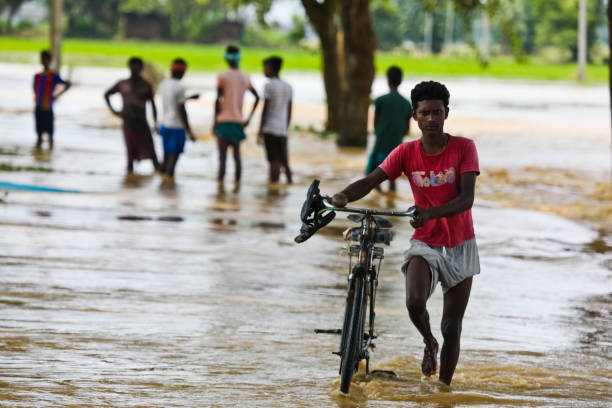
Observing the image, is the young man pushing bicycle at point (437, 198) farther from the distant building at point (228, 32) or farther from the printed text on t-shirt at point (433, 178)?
the distant building at point (228, 32)

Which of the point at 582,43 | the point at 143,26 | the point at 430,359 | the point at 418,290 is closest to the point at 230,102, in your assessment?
the point at 430,359

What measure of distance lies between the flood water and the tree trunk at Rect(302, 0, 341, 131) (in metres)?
8.44

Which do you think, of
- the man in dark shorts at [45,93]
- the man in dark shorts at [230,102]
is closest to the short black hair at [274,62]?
the man in dark shorts at [230,102]

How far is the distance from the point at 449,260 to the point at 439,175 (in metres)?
0.44

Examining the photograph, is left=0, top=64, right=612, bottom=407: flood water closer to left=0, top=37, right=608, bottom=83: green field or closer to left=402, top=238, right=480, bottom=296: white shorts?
left=402, top=238, right=480, bottom=296: white shorts

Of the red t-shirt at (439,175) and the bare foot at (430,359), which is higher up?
the red t-shirt at (439,175)

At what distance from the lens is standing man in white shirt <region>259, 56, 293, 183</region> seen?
1569 cm

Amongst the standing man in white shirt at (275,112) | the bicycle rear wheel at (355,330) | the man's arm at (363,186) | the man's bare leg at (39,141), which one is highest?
the standing man in white shirt at (275,112)

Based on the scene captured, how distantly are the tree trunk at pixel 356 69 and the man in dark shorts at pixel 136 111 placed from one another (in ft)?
21.1

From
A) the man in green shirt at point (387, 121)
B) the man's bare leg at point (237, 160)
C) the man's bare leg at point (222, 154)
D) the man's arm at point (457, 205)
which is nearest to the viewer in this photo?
the man's arm at point (457, 205)

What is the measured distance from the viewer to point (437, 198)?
6035mm

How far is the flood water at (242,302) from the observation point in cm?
637

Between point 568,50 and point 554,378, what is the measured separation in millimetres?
102570

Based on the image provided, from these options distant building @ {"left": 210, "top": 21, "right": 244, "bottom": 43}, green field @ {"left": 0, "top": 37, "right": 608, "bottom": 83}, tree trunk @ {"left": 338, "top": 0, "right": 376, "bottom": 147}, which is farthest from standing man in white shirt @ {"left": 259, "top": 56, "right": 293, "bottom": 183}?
distant building @ {"left": 210, "top": 21, "right": 244, "bottom": 43}
